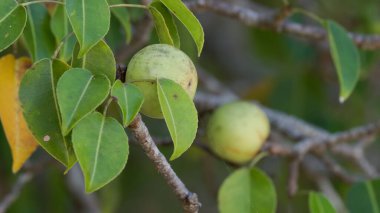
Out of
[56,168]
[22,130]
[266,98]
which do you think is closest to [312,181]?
[266,98]

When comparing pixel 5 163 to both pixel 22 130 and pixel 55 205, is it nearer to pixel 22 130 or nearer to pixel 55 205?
pixel 55 205

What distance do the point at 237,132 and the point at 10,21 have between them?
67 cm

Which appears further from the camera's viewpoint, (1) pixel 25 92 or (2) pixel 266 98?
(2) pixel 266 98

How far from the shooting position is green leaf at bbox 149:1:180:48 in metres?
1.21

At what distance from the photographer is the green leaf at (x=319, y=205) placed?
1.44m

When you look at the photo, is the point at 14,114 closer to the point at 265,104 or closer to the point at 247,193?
the point at 247,193

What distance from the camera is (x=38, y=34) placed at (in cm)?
143

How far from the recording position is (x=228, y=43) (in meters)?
3.37

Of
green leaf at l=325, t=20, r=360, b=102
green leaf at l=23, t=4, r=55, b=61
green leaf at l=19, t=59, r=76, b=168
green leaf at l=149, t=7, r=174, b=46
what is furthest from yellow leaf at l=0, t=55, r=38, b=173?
green leaf at l=325, t=20, r=360, b=102

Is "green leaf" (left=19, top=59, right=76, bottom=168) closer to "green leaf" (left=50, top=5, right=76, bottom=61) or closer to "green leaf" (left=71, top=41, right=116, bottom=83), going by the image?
"green leaf" (left=71, top=41, right=116, bottom=83)

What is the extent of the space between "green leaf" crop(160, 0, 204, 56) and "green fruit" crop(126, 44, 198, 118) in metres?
0.04

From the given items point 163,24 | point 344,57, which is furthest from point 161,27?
point 344,57

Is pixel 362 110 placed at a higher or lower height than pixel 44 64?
lower

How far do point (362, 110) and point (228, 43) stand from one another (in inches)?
31.5
